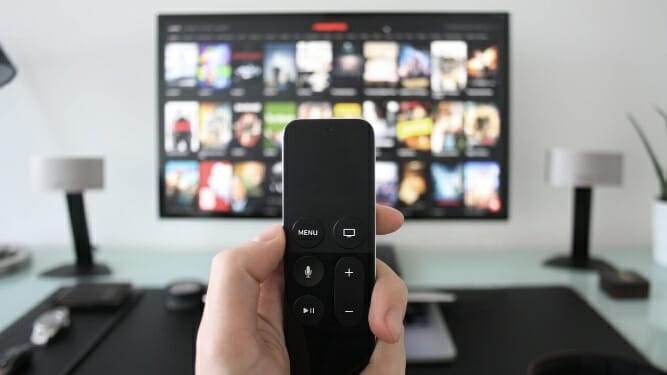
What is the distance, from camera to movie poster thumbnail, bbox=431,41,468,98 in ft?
3.05

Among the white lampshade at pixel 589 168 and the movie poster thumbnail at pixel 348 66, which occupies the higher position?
Answer: the movie poster thumbnail at pixel 348 66

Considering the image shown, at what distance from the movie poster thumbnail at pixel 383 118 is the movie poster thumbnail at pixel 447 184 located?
0.36ft

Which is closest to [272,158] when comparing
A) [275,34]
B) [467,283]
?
[275,34]

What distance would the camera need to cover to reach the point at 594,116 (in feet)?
3.79

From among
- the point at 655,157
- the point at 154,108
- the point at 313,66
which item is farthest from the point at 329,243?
the point at 655,157

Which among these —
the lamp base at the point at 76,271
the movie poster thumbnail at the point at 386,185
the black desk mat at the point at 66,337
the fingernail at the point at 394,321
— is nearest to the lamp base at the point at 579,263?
the movie poster thumbnail at the point at 386,185

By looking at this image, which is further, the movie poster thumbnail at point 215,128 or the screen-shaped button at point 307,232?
the movie poster thumbnail at point 215,128

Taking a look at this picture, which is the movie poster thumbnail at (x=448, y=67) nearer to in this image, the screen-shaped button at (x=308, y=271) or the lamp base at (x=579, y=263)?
the lamp base at (x=579, y=263)

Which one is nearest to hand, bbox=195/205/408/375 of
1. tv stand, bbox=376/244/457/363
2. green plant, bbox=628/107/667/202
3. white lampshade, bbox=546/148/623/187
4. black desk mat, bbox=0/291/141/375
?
tv stand, bbox=376/244/457/363

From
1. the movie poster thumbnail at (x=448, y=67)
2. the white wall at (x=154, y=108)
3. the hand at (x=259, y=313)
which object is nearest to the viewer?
the hand at (x=259, y=313)

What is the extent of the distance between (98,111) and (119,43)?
184 mm

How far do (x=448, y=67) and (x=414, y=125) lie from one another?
0.45ft

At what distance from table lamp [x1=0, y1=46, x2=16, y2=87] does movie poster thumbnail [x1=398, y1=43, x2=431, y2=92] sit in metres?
0.82

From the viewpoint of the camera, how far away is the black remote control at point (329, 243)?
41cm
